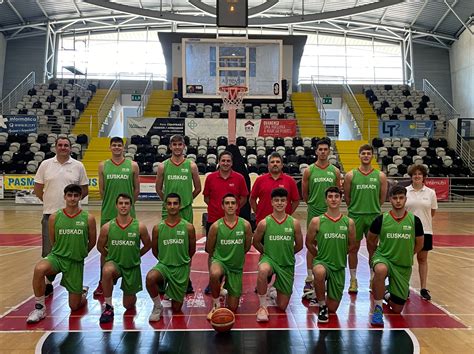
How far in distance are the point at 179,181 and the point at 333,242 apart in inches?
76.5

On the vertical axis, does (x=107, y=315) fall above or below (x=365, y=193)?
below

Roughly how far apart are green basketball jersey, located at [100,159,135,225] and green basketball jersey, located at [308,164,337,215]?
85.6 inches

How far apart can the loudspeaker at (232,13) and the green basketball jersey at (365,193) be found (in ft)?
18.7

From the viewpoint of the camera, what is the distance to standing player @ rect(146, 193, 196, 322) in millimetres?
4703

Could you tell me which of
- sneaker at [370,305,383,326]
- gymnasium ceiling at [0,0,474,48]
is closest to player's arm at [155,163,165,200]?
sneaker at [370,305,383,326]

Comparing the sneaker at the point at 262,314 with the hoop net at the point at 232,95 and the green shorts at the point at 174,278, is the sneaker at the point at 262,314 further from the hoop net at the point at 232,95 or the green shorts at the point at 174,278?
the hoop net at the point at 232,95

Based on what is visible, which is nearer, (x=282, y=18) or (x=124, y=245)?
(x=124, y=245)

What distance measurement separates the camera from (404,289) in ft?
15.8

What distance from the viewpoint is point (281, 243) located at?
4.82 metres

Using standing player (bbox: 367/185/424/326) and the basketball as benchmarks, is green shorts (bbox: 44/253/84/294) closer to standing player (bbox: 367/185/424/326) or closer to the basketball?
the basketball

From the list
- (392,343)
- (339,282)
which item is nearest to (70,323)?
(339,282)

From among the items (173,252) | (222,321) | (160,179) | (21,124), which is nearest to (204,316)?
(222,321)

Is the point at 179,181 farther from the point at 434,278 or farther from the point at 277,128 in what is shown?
the point at 277,128

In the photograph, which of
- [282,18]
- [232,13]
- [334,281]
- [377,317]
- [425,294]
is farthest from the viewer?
[282,18]
